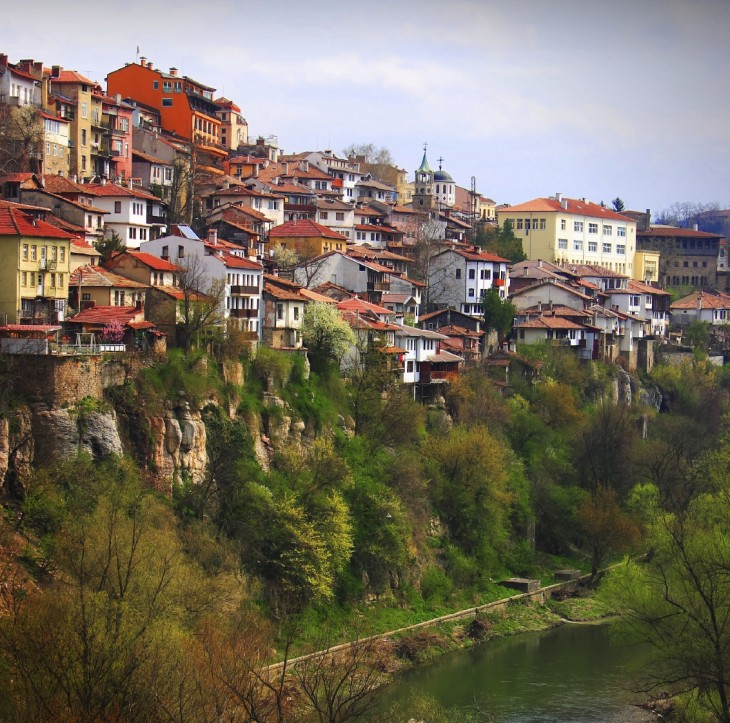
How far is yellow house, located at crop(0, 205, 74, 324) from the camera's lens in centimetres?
4650

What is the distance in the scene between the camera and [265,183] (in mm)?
84188

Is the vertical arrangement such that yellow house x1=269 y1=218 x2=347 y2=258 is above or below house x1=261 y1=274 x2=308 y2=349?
above

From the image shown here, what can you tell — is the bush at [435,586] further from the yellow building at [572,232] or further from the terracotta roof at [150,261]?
the yellow building at [572,232]

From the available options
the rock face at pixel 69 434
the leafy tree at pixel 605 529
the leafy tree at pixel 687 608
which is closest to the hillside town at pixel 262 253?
the rock face at pixel 69 434

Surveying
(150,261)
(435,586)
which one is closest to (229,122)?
(150,261)

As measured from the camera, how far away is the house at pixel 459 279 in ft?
266

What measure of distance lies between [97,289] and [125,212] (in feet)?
38.0

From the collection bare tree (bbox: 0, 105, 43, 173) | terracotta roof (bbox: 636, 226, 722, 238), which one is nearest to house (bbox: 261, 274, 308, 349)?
bare tree (bbox: 0, 105, 43, 173)

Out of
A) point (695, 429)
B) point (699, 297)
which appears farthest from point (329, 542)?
point (699, 297)

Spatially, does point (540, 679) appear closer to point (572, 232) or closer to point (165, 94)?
point (165, 94)

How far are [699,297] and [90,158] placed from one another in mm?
47740

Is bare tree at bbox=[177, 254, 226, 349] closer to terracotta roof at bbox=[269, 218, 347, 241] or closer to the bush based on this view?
the bush

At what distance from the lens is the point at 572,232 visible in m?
103

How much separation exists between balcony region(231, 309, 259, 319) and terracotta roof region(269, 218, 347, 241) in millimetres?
18096
